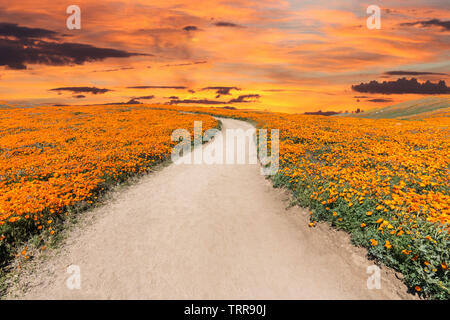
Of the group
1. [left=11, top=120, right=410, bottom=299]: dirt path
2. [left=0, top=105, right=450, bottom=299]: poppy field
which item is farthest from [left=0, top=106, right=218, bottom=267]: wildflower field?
[left=11, top=120, right=410, bottom=299]: dirt path

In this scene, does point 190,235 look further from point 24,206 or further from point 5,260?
point 24,206

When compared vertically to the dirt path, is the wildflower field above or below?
above

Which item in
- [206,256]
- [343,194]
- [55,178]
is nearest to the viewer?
[206,256]

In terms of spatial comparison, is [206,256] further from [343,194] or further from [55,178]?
[55,178]

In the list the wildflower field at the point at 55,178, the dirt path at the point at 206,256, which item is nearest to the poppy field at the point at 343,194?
the wildflower field at the point at 55,178

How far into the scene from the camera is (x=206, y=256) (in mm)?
6367

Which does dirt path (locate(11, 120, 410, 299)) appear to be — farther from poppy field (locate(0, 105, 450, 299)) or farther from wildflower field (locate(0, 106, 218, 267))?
wildflower field (locate(0, 106, 218, 267))

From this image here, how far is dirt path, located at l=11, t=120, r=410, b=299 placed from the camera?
5266mm

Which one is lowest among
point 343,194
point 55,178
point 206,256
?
point 206,256

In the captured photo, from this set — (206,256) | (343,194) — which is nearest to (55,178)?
(206,256)

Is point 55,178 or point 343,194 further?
point 55,178

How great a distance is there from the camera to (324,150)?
15.6 m
